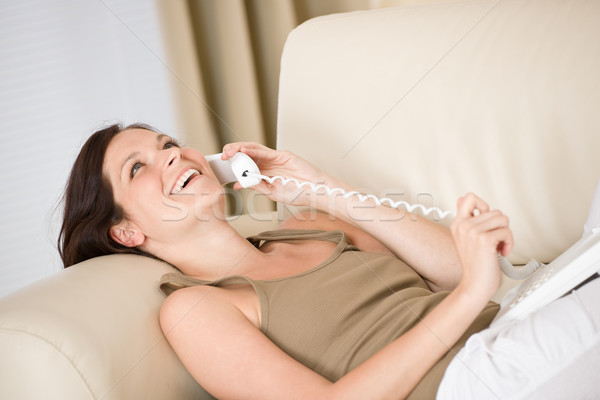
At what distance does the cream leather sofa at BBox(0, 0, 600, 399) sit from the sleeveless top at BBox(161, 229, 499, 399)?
21 cm

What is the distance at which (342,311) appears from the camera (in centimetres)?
117

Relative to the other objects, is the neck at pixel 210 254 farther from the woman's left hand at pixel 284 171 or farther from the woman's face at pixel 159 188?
the woman's left hand at pixel 284 171

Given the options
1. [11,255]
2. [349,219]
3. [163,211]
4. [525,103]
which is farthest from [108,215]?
[11,255]

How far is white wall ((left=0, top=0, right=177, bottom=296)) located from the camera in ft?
7.52

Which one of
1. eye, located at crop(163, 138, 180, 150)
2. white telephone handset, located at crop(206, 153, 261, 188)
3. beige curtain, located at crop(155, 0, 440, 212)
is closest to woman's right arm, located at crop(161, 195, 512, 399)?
white telephone handset, located at crop(206, 153, 261, 188)

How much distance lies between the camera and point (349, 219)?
154 centimetres

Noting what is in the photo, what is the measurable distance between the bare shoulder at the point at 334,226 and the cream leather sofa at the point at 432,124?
5.0 inches

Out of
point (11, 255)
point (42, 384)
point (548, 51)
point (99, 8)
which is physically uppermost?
point (99, 8)

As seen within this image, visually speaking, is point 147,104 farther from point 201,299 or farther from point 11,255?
point 201,299

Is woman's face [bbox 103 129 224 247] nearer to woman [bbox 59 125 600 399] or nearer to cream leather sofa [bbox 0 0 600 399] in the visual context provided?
woman [bbox 59 125 600 399]

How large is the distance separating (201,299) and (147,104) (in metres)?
1.49

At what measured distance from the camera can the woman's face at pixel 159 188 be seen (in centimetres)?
131

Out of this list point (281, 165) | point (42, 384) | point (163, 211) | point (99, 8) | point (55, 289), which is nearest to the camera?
point (42, 384)

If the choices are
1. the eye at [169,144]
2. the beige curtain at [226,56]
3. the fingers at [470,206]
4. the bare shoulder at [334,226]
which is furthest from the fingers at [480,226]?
the beige curtain at [226,56]
